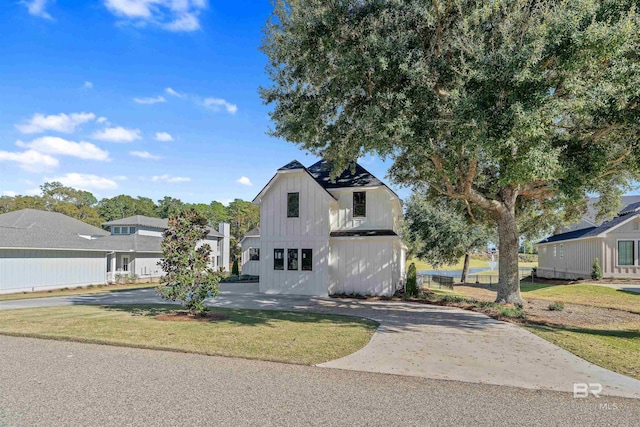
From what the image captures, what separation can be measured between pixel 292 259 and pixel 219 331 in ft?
31.3

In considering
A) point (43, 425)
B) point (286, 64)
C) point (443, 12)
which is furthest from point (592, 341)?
point (286, 64)

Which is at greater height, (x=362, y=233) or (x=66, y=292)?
(x=362, y=233)

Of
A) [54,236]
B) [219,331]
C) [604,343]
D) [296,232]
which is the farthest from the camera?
[54,236]

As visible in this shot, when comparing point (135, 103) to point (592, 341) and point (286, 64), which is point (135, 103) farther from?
point (592, 341)

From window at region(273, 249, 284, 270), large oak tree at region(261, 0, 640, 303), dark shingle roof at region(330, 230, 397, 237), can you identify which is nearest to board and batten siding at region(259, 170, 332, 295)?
window at region(273, 249, 284, 270)

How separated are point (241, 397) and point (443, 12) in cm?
1104

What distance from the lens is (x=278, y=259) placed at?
1939cm

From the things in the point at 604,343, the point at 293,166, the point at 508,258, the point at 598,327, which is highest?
the point at 293,166

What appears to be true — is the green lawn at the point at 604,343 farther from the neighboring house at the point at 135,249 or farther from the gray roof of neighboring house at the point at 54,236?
the gray roof of neighboring house at the point at 54,236

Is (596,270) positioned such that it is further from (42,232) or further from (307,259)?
(42,232)

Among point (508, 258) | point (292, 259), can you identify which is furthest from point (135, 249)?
point (508, 258)

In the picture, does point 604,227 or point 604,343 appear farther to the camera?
point 604,227

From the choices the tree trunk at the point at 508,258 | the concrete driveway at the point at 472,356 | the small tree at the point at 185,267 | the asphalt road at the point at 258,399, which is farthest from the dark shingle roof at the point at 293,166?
the asphalt road at the point at 258,399

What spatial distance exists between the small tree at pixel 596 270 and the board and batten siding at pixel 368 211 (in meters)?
16.3
